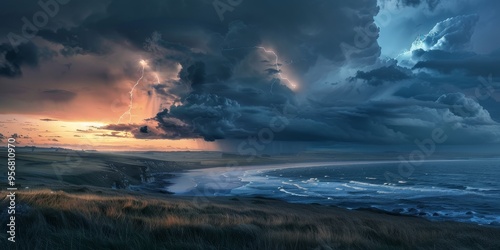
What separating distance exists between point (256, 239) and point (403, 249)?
318 cm

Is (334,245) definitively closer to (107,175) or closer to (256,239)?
(256,239)

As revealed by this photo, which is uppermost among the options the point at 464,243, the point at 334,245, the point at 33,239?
the point at 33,239

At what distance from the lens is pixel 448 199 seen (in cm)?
5631

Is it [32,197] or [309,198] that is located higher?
[32,197]

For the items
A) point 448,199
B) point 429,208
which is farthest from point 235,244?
point 448,199

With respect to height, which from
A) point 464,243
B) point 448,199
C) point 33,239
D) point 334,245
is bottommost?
point 448,199

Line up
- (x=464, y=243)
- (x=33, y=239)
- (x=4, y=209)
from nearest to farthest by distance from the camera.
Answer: (x=33, y=239) < (x=4, y=209) < (x=464, y=243)

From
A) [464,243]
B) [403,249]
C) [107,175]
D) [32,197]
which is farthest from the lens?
[107,175]

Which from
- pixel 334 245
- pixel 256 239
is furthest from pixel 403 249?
pixel 256 239

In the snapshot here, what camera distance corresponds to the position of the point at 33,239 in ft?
21.6

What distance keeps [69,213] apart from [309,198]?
172 feet

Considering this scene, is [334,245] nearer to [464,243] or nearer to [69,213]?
[464,243]

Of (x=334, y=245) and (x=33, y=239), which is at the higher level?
(x=33, y=239)

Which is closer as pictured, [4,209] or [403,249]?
[403,249]
